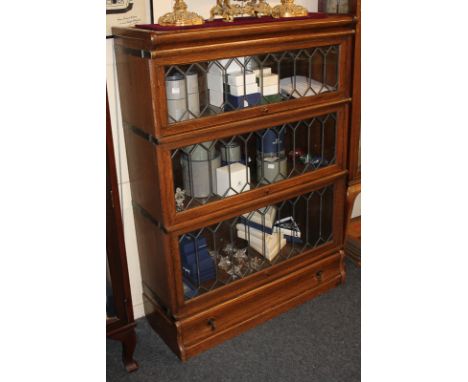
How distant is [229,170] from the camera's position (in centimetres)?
204

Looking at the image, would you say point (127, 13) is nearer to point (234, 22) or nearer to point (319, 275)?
point (234, 22)

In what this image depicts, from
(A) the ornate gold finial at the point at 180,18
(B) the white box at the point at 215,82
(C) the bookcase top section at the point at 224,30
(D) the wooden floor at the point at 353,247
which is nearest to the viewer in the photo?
(C) the bookcase top section at the point at 224,30

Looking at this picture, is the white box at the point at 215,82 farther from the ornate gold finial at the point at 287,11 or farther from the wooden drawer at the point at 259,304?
the wooden drawer at the point at 259,304

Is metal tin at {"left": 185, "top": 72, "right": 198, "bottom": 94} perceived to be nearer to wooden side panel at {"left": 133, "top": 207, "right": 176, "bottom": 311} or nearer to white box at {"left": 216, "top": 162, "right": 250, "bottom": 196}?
white box at {"left": 216, "top": 162, "right": 250, "bottom": 196}

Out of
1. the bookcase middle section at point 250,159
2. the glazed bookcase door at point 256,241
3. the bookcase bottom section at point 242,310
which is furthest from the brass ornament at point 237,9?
the bookcase bottom section at point 242,310

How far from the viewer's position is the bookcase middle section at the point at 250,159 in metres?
1.95

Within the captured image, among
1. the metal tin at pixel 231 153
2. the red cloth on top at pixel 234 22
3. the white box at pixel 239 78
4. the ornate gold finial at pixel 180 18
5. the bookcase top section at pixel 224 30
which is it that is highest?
the ornate gold finial at pixel 180 18

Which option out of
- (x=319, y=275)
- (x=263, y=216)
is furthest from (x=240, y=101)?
(x=319, y=275)

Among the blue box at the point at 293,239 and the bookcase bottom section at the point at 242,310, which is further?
the blue box at the point at 293,239

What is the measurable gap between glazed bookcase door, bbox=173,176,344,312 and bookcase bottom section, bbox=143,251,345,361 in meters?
0.08

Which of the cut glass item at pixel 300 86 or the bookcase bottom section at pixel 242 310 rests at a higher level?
the cut glass item at pixel 300 86
